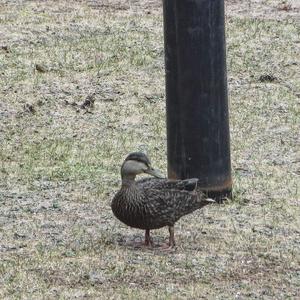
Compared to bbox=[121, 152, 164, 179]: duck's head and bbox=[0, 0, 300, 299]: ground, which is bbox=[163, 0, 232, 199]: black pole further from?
bbox=[121, 152, 164, 179]: duck's head

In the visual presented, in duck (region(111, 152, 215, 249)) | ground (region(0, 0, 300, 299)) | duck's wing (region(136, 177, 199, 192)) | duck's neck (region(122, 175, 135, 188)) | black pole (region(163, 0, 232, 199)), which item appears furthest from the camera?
black pole (region(163, 0, 232, 199))

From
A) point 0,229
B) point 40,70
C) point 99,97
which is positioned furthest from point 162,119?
point 0,229

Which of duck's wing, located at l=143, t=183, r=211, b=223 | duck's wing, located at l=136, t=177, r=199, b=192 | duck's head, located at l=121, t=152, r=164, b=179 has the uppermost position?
duck's head, located at l=121, t=152, r=164, b=179

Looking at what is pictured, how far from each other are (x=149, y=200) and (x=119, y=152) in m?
2.84

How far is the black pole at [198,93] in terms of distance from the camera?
9.27 metres

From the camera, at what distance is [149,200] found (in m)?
8.09

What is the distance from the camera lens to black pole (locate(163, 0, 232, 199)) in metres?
9.27

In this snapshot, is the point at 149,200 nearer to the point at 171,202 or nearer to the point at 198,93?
the point at 171,202

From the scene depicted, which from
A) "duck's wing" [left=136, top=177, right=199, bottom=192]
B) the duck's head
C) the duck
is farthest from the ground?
the duck's head

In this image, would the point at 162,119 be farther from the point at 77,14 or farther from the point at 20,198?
the point at 77,14

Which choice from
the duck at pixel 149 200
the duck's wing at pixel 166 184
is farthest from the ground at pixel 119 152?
the duck's wing at pixel 166 184

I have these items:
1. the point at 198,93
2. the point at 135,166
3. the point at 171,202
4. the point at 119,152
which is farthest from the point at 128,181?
the point at 119,152

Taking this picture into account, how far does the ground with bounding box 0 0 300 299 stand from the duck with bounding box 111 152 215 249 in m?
0.19

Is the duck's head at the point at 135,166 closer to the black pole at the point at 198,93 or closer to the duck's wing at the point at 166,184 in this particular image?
the duck's wing at the point at 166,184
